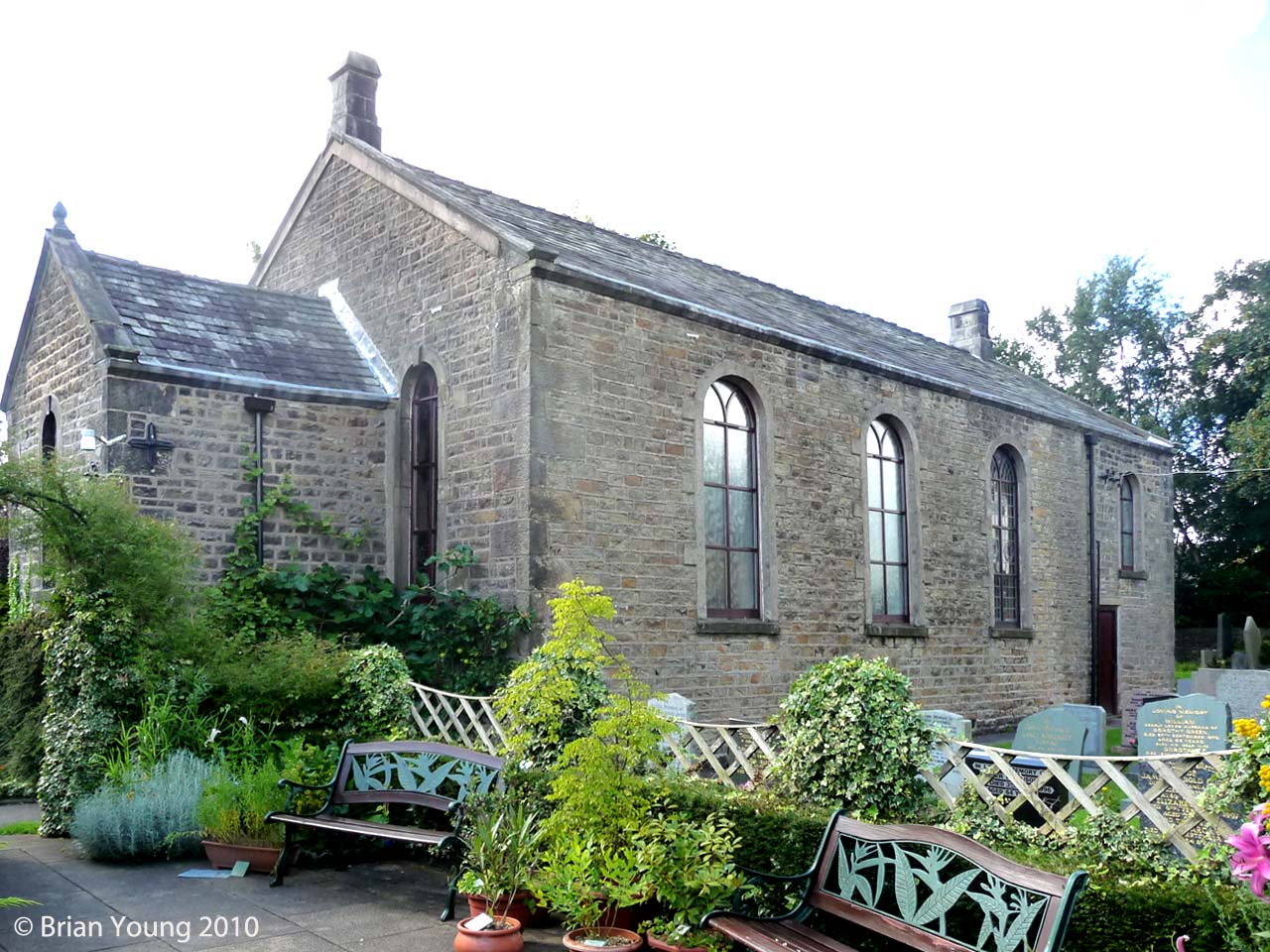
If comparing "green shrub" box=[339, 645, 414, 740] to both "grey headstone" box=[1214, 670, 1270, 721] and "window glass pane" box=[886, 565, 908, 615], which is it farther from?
"grey headstone" box=[1214, 670, 1270, 721]

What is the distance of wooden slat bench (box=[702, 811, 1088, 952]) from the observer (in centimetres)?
468

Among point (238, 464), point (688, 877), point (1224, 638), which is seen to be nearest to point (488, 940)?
point (688, 877)

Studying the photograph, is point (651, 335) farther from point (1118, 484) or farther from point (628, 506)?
point (1118, 484)

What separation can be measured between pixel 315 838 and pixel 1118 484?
1996 centimetres

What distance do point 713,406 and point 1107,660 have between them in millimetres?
12839

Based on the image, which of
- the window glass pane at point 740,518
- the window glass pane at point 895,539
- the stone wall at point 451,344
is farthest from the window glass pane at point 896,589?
the stone wall at point 451,344

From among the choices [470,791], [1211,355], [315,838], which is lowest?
[315,838]

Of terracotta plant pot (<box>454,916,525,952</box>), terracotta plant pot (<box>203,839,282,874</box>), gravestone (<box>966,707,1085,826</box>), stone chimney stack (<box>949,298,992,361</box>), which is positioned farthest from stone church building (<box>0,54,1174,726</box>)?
stone chimney stack (<box>949,298,992,361</box>)

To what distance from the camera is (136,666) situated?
31.9 ft

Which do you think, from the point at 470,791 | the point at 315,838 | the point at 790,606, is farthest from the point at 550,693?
the point at 790,606

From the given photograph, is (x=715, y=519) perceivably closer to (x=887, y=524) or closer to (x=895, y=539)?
(x=887, y=524)

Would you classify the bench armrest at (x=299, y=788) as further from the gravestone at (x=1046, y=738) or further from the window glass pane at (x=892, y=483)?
the window glass pane at (x=892, y=483)

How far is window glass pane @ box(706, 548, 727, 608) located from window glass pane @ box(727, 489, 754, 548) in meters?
0.29

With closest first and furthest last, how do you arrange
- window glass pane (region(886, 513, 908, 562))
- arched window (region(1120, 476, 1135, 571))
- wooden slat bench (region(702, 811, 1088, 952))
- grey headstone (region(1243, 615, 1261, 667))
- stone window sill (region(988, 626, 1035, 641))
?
wooden slat bench (region(702, 811, 1088, 952)), window glass pane (region(886, 513, 908, 562)), stone window sill (region(988, 626, 1035, 641)), arched window (region(1120, 476, 1135, 571)), grey headstone (region(1243, 615, 1261, 667))
